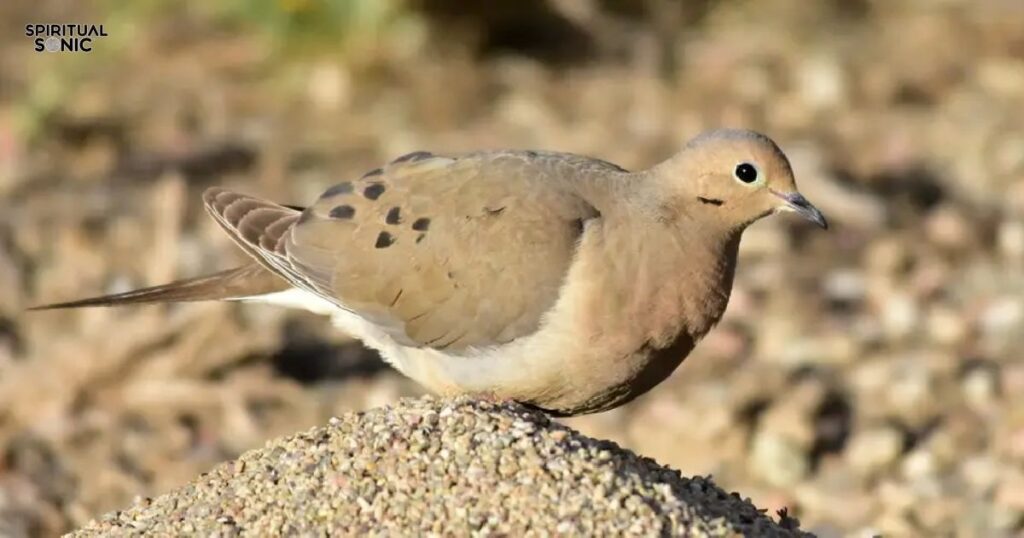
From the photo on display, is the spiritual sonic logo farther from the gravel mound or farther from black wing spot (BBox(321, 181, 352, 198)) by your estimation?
the gravel mound

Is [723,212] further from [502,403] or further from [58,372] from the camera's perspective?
[58,372]

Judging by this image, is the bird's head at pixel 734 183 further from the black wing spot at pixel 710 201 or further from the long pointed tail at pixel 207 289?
the long pointed tail at pixel 207 289

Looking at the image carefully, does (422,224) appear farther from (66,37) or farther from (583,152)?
(66,37)

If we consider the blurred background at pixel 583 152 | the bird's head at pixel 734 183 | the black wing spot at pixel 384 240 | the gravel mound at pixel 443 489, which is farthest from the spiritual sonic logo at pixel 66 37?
the gravel mound at pixel 443 489

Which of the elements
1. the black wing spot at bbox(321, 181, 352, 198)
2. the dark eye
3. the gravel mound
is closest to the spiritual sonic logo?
the black wing spot at bbox(321, 181, 352, 198)

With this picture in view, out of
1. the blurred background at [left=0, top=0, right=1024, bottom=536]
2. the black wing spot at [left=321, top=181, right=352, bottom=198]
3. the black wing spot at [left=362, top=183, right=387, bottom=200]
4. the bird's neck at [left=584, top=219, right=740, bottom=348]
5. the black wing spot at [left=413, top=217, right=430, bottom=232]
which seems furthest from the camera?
the blurred background at [left=0, top=0, right=1024, bottom=536]

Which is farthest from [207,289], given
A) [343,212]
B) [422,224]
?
[422,224]
